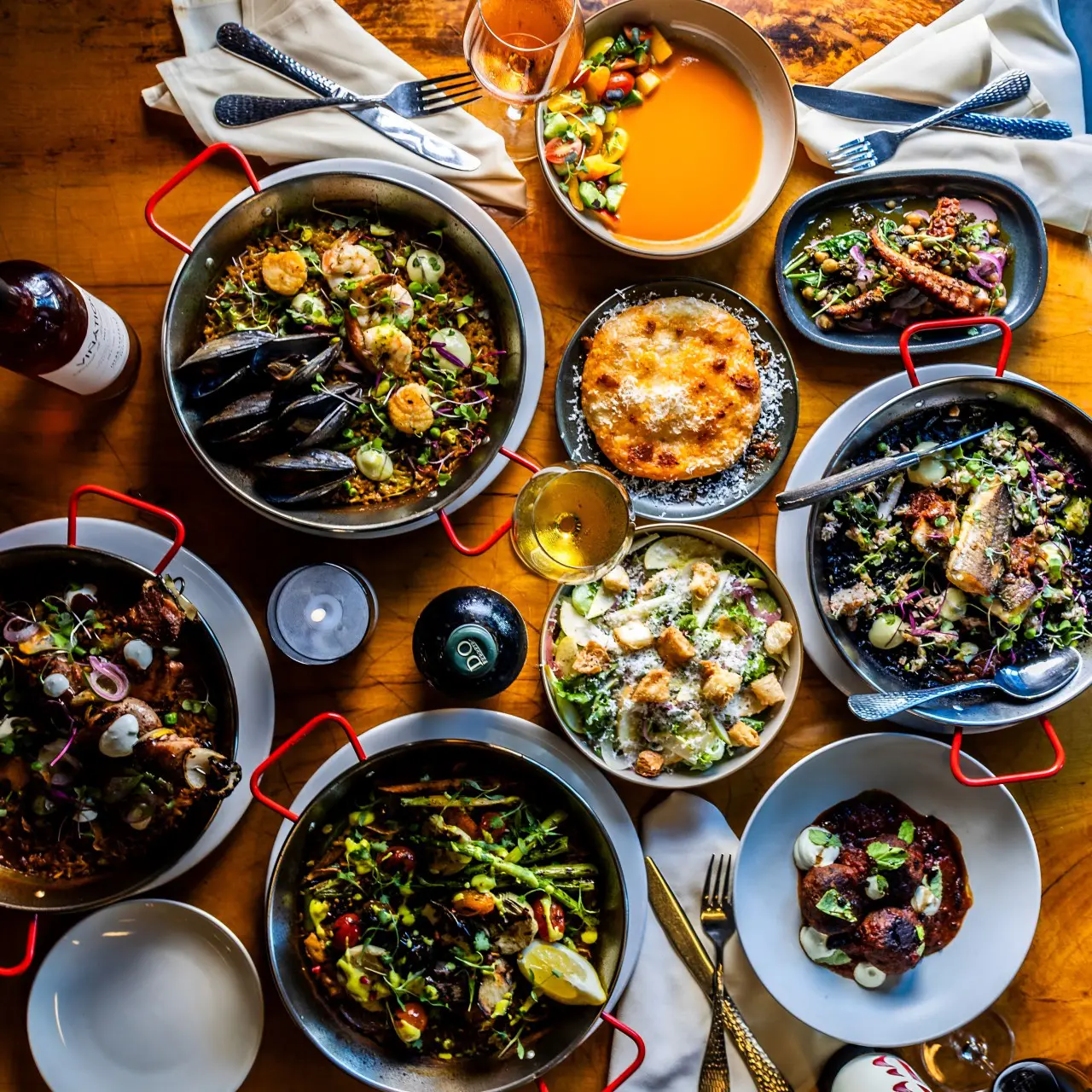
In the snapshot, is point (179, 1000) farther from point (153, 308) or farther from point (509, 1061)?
point (153, 308)

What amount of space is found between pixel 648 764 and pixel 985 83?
2334 millimetres

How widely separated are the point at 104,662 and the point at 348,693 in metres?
0.66

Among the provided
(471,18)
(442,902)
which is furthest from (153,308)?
(442,902)

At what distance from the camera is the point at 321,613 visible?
8.69 ft

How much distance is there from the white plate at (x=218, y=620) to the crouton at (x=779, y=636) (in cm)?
142

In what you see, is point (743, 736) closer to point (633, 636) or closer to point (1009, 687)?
point (633, 636)

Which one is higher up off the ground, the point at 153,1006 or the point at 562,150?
the point at 562,150

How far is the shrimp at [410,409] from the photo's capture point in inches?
101

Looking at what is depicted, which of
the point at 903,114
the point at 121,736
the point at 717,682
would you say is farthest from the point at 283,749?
the point at 903,114

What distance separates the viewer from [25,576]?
8.24 ft

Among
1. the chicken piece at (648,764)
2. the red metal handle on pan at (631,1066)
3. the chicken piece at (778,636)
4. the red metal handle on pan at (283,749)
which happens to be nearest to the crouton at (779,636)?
the chicken piece at (778,636)

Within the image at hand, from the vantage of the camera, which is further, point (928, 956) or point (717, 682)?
point (928, 956)

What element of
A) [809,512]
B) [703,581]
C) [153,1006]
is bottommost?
[153,1006]

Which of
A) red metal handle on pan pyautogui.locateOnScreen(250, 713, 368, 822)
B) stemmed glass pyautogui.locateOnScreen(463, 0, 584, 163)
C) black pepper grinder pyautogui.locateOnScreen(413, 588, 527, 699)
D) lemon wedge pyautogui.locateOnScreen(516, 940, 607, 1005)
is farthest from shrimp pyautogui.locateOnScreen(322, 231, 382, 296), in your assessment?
lemon wedge pyautogui.locateOnScreen(516, 940, 607, 1005)
